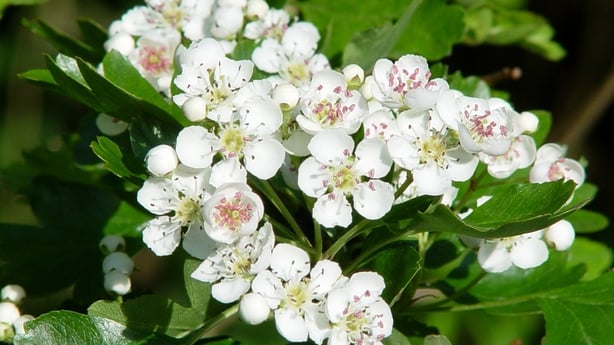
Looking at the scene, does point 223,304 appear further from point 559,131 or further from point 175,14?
point 559,131

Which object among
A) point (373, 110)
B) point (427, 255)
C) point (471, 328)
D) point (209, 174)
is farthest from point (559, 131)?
point (209, 174)

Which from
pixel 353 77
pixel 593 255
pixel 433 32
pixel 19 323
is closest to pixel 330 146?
pixel 353 77

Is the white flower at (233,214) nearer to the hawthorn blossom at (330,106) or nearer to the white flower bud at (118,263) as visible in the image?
the hawthorn blossom at (330,106)

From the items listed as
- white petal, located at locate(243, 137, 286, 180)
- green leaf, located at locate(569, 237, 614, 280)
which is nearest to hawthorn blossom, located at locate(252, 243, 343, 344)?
white petal, located at locate(243, 137, 286, 180)

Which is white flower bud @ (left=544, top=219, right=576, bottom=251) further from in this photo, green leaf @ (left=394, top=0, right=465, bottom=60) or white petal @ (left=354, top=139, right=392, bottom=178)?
green leaf @ (left=394, top=0, right=465, bottom=60)

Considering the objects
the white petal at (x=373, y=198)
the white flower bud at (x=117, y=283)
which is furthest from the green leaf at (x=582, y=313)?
the white flower bud at (x=117, y=283)
